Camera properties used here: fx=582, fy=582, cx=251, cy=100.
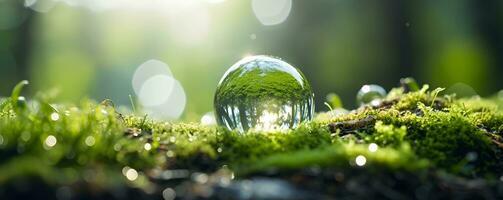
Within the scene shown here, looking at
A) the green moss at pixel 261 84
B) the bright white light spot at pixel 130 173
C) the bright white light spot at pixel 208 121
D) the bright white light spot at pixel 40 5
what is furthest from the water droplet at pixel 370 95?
the bright white light spot at pixel 40 5

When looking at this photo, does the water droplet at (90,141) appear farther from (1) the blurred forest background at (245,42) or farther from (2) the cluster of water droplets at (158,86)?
(2) the cluster of water droplets at (158,86)

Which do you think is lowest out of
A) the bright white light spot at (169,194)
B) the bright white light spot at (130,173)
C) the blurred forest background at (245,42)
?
the bright white light spot at (169,194)

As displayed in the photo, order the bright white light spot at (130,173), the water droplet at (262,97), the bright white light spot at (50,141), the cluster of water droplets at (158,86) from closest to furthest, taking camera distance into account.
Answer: the bright white light spot at (130,173)
the bright white light spot at (50,141)
the water droplet at (262,97)
the cluster of water droplets at (158,86)

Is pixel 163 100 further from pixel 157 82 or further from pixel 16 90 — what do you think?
pixel 16 90

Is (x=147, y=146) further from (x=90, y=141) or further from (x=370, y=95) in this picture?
(x=370, y=95)

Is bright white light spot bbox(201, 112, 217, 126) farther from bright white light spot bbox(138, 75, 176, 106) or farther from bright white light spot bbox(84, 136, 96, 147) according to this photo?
bright white light spot bbox(138, 75, 176, 106)

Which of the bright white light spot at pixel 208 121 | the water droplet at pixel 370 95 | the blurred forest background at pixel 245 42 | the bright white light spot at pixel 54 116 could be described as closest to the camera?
the bright white light spot at pixel 54 116

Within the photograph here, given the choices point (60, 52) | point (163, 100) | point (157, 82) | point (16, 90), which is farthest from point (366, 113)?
point (157, 82)

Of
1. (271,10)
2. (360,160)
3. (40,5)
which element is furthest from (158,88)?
(360,160)
